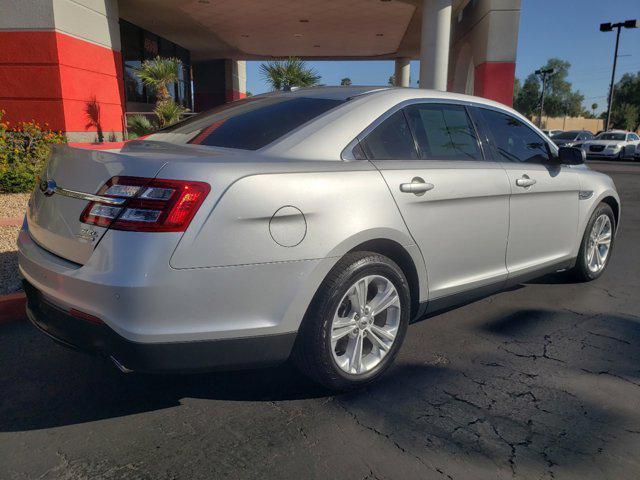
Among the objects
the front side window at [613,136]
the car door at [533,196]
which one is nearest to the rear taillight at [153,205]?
the car door at [533,196]

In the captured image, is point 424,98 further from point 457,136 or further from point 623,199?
point 623,199

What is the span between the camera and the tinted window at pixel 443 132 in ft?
10.9

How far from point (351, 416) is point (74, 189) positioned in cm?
174

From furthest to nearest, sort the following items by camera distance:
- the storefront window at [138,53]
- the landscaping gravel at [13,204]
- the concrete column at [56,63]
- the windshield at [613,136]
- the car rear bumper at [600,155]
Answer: the windshield at [613,136] < the car rear bumper at [600,155] < the storefront window at [138,53] < the concrete column at [56,63] < the landscaping gravel at [13,204]

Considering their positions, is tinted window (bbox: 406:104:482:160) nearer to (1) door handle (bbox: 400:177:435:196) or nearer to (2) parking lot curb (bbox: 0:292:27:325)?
(1) door handle (bbox: 400:177:435:196)

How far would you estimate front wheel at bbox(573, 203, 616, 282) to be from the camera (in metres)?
4.71

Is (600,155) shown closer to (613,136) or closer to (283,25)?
(613,136)

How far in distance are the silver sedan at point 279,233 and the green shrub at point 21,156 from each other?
5451mm

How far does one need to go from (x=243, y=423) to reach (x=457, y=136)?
2.30m

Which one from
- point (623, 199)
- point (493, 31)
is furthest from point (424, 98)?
point (493, 31)

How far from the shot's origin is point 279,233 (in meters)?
2.40

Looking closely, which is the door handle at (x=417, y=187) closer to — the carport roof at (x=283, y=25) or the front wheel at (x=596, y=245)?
the front wheel at (x=596, y=245)

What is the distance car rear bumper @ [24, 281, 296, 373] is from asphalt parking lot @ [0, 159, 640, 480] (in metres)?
0.37

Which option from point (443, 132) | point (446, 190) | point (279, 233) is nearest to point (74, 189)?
point (279, 233)
